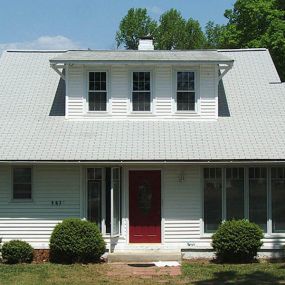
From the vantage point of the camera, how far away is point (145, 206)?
63.5ft

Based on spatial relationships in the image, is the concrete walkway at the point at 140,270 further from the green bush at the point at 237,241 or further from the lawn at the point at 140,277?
the green bush at the point at 237,241

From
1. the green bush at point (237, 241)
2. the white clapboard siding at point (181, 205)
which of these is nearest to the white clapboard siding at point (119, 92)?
the white clapboard siding at point (181, 205)

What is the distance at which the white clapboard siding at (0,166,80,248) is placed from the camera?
62.1ft

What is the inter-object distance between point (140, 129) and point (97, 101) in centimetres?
181

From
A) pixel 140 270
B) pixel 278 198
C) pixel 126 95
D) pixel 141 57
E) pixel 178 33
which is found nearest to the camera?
pixel 140 270

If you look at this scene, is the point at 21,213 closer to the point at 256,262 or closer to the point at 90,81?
the point at 90,81

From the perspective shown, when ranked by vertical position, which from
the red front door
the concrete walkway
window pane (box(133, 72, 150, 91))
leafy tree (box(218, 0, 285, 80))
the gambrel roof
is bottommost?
the concrete walkway

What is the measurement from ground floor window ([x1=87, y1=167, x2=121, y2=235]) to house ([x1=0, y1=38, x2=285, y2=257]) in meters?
0.03

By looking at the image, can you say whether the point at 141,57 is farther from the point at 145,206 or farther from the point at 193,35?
the point at 193,35

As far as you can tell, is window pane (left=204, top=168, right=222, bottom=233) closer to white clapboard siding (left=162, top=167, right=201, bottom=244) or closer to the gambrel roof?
white clapboard siding (left=162, top=167, right=201, bottom=244)

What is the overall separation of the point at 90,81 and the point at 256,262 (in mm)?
8015

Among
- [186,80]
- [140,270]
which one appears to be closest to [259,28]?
[186,80]

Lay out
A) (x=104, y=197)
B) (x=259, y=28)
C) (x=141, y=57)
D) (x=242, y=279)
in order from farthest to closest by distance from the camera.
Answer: (x=259, y=28) → (x=141, y=57) → (x=104, y=197) → (x=242, y=279)

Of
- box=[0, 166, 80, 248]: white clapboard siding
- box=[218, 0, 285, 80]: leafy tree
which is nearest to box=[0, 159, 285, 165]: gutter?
box=[0, 166, 80, 248]: white clapboard siding
